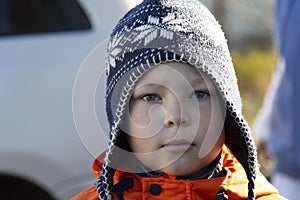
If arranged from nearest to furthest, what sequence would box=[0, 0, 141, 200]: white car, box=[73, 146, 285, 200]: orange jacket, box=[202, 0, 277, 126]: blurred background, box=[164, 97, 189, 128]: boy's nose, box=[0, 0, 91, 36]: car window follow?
box=[164, 97, 189, 128]: boy's nose → box=[73, 146, 285, 200]: orange jacket → box=[0, 0, 141, 200]: white car → box=[0, 0, 91, 36]: car window → box=[202, 0, 277, 126]: blurred background

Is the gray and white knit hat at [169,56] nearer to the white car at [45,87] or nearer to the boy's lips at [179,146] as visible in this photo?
the boy's lips at [179,146]

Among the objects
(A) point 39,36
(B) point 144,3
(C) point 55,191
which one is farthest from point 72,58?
(B) point 144,3

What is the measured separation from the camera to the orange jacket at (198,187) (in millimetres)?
2773

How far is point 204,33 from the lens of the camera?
9.23 feet

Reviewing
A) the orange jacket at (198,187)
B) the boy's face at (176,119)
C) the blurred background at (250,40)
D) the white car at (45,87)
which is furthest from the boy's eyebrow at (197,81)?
the blurred background at (250,40)

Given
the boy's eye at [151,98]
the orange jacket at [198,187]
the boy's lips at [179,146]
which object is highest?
the boy's eye at [151,98]

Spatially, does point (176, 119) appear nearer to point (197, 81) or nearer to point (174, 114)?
point (174, 114)

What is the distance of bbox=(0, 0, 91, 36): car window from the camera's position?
4.61 meters

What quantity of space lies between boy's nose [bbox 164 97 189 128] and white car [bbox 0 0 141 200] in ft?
5.90

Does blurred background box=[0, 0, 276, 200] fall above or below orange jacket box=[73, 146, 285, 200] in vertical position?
above

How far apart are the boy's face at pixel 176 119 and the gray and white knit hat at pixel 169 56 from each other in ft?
0.10

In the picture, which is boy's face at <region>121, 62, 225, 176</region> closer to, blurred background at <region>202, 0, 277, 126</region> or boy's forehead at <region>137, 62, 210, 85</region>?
boy's forehead at <region>137, 62, 210, 85</region>

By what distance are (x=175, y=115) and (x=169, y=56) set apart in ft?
0.61

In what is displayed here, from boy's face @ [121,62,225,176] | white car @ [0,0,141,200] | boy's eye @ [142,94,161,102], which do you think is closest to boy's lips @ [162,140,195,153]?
boy's face @ [121,62,225,176]
